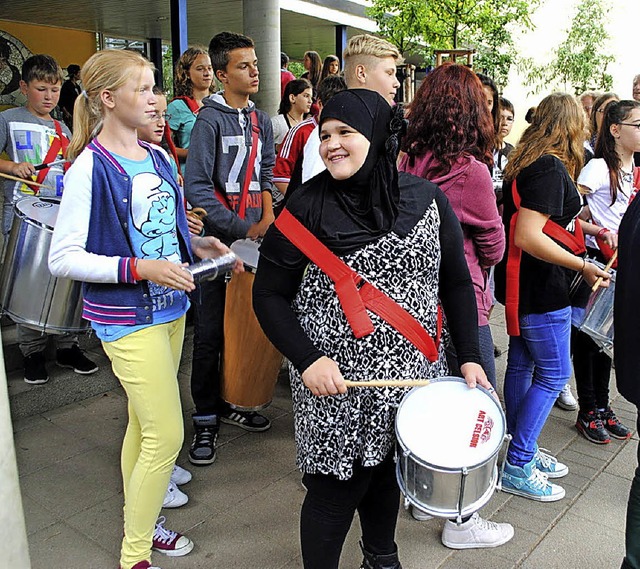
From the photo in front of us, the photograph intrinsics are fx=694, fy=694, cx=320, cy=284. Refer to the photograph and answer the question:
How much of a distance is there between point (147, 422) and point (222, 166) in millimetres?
1593

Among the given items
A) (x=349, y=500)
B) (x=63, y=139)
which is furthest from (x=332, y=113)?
Result: (x=63, y=139)

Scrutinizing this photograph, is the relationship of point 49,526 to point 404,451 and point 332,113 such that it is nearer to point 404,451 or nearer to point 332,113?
point 404,451

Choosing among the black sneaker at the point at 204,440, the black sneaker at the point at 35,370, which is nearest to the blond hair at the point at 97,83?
the black sneaker at the point at 204,440

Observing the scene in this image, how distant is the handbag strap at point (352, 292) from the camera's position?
6.98 feet

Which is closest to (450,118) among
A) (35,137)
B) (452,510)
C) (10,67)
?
(452,510)

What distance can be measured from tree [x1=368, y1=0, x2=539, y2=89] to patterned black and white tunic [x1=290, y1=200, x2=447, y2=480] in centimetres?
802

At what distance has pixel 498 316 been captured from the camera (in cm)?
667

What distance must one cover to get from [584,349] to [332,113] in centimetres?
273

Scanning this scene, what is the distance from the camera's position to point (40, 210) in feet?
11.0

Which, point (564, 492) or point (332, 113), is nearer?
point (332, 113)

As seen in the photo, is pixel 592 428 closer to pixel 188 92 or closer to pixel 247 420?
pixel 247 420

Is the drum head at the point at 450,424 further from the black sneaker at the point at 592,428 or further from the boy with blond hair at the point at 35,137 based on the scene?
the boy with blond hair at the point at 35,137

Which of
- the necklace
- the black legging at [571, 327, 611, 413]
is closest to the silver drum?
the black legging at [571, 327, 611, 413]

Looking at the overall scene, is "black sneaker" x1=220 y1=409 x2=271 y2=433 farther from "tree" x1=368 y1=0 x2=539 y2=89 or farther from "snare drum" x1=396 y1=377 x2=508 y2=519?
"tree" x1=368 y1=0 x2=539 y2=89
